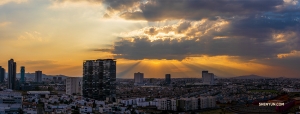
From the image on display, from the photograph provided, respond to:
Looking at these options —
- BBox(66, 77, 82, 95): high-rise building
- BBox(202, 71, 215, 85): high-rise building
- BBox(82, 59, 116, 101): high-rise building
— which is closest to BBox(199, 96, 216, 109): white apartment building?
BBox(82, 59, 116, 101): high-rise building

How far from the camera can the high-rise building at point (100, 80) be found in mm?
40594

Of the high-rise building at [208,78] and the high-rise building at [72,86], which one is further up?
the high-rise building at [208,78]

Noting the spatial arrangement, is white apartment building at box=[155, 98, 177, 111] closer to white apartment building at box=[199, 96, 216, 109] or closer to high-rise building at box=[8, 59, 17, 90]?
white apartment building at box=[199, 96, 216, 109]

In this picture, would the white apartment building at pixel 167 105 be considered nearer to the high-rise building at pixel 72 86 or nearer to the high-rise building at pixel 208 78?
the high-rise building at pixel 72 86

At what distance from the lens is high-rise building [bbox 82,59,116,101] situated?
4059 centimetres

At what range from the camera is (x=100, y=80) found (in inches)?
1620

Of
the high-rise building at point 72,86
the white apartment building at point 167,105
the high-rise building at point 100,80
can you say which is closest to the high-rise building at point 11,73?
the high-rise building at point 72,86

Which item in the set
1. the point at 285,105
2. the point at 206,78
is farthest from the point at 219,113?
the point at 206,78

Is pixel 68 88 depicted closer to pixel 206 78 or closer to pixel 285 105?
pixel 285 105

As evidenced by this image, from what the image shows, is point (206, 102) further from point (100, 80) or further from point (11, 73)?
point (11, 73)

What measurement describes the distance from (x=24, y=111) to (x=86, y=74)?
58.1 feet

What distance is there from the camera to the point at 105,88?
134 feet

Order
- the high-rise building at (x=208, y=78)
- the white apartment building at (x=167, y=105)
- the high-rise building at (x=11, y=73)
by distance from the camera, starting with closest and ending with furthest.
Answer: the white apartment building at (x=167, y=105)
the high-rise building at (x=11, y=73)
the high-rise building at (x=208, y=78)

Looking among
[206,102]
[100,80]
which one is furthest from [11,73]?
[206,102]
